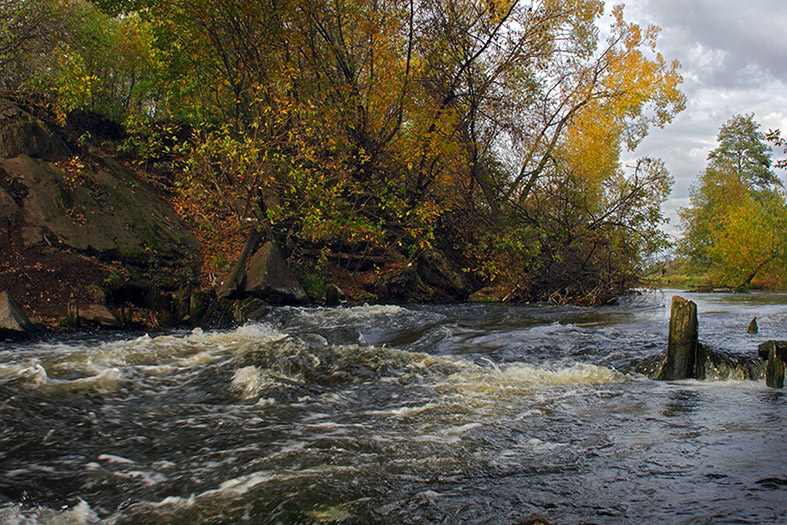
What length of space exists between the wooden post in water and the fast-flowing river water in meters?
0.27

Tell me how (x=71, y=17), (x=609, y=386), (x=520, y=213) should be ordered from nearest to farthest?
(x=609, y=386)
(x=71, y=17)
(x=520, y=213)

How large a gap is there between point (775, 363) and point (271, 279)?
999cm

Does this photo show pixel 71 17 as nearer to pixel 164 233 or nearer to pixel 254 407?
pixel 164 233

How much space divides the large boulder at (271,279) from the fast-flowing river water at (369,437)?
162 inches

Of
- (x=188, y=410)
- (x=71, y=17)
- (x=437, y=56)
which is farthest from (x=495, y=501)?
(x=71, y=17)

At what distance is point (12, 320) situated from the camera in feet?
27.7

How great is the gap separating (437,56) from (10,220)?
41.4 ft

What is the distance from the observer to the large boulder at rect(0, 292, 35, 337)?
836 centimetres

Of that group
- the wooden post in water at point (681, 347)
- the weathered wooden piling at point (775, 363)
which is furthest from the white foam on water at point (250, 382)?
the weathered wooden piling at point (775, 363)

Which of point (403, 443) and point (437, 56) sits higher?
point (437, 56)

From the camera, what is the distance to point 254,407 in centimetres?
534

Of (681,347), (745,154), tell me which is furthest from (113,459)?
(745,154)

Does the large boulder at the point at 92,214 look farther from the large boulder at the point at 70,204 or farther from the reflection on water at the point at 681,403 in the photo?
the reflection on water at the point at 681,403

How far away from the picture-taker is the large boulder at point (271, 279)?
1255 cm
